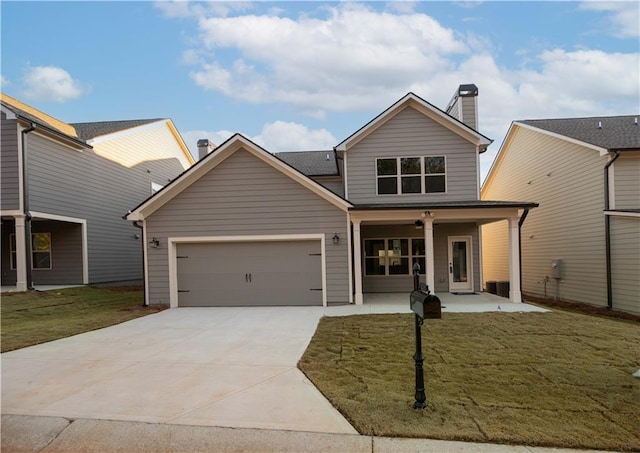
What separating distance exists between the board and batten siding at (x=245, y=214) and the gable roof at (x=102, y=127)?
7830 millimetres

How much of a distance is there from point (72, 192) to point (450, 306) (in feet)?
48.7

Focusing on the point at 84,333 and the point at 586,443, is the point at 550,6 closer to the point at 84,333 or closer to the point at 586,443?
the point at 586,443

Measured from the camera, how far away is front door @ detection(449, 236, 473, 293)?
46.6 ft

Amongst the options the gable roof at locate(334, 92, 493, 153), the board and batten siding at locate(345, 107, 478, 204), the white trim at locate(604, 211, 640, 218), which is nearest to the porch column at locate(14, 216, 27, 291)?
the gable roof at locate(334, 92, 493, 153)

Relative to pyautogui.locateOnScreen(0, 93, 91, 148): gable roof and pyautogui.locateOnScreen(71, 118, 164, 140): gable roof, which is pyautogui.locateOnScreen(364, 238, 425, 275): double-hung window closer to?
pyautogui.locateOnScreen(0, 93, 91, 148): gable roof

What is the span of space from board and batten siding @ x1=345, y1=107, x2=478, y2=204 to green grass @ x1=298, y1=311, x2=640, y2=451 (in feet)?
19.9

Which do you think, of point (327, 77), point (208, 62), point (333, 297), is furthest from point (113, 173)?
point (333, 297)

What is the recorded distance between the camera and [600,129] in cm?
1460

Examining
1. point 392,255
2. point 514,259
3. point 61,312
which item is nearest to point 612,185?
point 514,259

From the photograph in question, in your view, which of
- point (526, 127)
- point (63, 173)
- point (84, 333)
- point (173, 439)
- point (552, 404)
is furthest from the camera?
point (526, 127)

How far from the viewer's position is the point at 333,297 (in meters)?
11.8

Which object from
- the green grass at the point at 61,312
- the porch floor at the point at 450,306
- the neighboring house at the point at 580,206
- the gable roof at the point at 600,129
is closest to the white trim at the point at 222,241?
the green grass at the point at 61,312

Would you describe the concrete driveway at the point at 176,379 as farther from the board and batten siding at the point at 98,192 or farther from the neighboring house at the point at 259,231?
the board and batten siding at the point at 98,192

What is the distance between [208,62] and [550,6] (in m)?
12.1
